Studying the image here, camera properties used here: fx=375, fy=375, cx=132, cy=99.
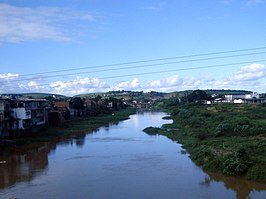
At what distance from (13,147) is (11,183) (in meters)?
12.3

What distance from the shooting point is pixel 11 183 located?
19.3 metres

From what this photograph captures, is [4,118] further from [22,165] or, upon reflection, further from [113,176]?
[113,176]

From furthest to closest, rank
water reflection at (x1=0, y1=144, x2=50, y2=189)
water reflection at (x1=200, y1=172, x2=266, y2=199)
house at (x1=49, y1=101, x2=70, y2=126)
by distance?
house at (x1=49, y1=101, x2=70, y2=126), water reflection at (x1=0, y1=144, x2=50, y2=189), water reflection at (x1=200, y1=172, x2=266, y2=199)

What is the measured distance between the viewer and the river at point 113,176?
655 inches

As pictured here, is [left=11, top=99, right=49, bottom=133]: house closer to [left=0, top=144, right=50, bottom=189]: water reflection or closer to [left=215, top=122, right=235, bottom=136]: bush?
[left=0, top=144, right=50, bottom=189]: water reflection

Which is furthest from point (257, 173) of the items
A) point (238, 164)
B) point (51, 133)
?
point (51, 133)

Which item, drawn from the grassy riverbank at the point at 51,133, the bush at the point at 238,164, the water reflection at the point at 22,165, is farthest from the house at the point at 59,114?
the bush at the point at 238,164

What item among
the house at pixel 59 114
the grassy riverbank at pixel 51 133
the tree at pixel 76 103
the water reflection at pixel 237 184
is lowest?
the water reflection at pixel 237 184

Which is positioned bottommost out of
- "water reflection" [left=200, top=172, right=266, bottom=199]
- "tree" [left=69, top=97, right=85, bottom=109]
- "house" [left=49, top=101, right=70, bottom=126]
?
"water reflection" [left=200, top=172, right=266, bottom=199]

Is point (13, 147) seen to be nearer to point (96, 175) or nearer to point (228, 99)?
point (96, 175)

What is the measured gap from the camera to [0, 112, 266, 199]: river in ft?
54.6

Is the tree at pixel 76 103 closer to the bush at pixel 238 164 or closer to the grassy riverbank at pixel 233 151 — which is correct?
the grassy riverbank at pixel 233 151

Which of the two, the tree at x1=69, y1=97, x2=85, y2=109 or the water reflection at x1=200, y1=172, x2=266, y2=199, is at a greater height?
the tree at x1=69, y1=97, x2=85, y2=109

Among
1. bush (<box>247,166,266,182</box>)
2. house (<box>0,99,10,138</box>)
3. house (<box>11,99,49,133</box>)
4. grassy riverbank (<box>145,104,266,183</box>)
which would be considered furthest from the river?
house (<box>11,99,49,133</box>)
